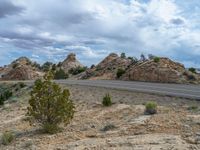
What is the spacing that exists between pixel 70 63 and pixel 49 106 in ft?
224

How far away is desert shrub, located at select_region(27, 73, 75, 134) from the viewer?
620 inches

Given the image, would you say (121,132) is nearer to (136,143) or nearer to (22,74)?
(136,143)

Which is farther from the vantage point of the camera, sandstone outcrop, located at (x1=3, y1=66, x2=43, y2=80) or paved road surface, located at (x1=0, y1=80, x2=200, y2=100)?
sandstone outcrop, located at (x1=3, y1=66, x2=43, y2=80)

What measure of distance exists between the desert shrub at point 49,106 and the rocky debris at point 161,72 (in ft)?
87.9

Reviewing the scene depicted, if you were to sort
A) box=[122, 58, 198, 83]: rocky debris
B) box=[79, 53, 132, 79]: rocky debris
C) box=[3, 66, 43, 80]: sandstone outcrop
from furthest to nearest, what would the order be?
box=[3, 66, 43, 80]: sandstone outcrop
box=[79, 53, 132, 79]: rocky debris
box=[122, 58, 198, 83]: rocky debris

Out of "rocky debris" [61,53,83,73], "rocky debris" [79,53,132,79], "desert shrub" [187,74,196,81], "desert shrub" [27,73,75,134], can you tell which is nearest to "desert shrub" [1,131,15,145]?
"desert shrub" [27,73,75,134]

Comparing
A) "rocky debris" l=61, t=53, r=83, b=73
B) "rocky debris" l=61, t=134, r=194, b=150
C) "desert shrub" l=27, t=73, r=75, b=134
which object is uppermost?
"rocky debris" l=61, t=53, r=83, b=73

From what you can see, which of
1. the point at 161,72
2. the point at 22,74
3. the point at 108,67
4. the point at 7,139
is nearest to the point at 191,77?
the point at 161,72

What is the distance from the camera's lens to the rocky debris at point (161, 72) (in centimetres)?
4219

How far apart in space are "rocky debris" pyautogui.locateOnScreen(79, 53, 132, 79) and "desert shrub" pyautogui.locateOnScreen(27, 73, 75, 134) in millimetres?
36588

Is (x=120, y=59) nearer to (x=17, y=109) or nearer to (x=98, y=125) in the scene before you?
(x=17, y=109)

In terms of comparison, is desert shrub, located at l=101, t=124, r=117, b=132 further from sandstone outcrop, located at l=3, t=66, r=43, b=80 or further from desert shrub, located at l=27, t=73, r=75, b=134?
sandstone outcrop, located at l=3, t=66, r=43, b=80

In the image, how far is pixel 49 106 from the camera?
1586 cm

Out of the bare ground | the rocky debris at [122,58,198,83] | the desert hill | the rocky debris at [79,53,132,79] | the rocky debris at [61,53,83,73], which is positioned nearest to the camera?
the bare ground
